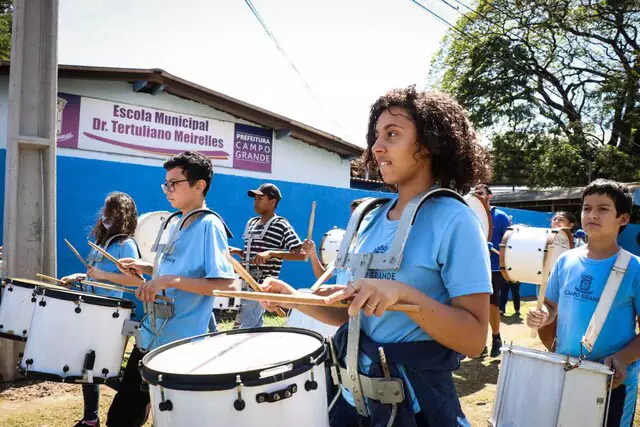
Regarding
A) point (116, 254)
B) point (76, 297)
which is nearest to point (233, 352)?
point (76, 297)

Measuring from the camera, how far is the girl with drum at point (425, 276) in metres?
1.43

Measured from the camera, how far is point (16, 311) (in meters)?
4.16

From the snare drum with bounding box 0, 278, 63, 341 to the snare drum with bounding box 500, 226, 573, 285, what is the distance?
5.14 m

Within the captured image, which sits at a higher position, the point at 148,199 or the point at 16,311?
the point at 148,199

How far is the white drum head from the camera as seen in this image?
1.73m

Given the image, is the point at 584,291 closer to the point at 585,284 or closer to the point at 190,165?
the point at 585,284

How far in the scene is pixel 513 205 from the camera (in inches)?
848

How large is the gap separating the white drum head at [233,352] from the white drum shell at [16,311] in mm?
2884

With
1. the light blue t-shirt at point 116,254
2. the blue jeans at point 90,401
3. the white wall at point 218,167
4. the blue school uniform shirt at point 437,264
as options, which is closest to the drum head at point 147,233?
the light blue t-shirt at point 116,254

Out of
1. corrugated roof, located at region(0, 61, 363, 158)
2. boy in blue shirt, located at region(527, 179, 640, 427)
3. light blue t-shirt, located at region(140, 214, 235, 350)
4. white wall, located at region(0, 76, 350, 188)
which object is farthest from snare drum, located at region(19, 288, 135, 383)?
corrugated roof, located at region(0, 61, 363, 158)

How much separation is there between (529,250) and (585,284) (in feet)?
11.4

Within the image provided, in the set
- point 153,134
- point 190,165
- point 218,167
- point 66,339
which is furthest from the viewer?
point 218,167

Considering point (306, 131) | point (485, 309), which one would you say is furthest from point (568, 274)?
point (306, 131)

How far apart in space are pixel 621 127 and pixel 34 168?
938 inches
